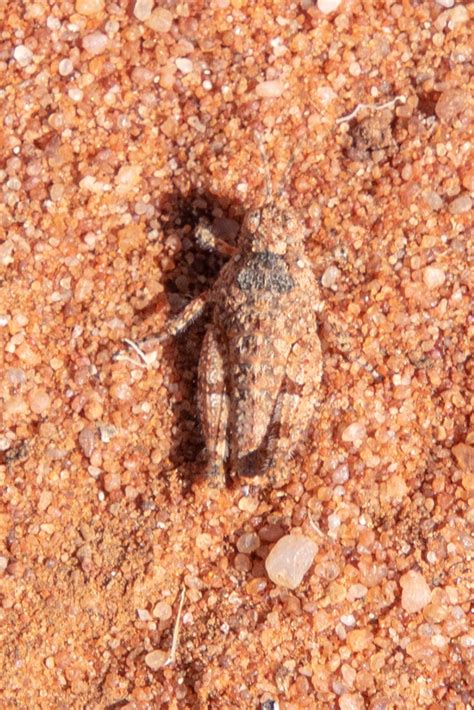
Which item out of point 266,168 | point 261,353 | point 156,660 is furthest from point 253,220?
point 156,660

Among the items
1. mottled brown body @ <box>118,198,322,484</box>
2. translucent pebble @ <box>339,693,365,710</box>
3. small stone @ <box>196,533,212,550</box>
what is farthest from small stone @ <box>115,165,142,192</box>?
translucent pebble @ <box>339,693,365,710</box>

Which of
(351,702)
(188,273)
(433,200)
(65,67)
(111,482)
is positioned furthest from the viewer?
(65,67)

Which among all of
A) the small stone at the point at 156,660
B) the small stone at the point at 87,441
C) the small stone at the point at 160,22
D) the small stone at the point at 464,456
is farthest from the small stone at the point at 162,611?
the small stone at the point at 160,22

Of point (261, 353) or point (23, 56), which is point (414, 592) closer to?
point (261, 353)

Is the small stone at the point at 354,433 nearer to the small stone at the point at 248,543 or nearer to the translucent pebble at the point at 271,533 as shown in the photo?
the translucent pebble at the point at 271,533

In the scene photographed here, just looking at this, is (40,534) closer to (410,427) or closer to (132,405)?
(132,405)

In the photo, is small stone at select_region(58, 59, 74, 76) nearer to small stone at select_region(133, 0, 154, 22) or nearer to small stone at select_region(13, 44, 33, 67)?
small stone at select_region(13, 44, 33, 67)

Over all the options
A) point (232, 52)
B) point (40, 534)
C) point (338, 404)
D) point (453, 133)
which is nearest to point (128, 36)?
point (232, 52)
